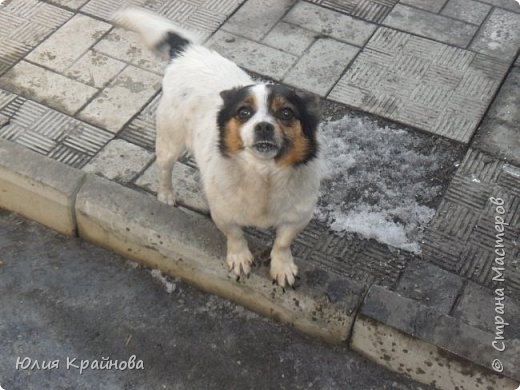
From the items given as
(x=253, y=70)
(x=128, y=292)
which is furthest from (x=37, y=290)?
(x=253, y=70)

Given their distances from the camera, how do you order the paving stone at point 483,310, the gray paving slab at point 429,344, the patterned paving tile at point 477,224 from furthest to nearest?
the patterned paving tile at point 477,224, the paving stone at point 483,310, the gray paving slab at point 429,344

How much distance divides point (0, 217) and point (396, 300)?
2.73 m

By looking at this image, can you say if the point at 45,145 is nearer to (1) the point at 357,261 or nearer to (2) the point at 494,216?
(1) the point at 357,261

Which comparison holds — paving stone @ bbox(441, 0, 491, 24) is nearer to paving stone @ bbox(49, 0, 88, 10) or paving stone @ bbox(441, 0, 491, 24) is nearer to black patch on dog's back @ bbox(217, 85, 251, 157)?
paving stone @ bbox(49, 0, 88, 10)

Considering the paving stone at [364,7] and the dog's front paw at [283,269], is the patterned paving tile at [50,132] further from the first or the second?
the paving stone at [364,7]

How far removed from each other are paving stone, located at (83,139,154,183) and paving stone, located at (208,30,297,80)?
133 centimetres

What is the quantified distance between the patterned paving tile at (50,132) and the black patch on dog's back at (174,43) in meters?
1.12

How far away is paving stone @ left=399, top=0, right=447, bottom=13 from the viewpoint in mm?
6383

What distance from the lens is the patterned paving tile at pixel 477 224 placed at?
4422 millimetres

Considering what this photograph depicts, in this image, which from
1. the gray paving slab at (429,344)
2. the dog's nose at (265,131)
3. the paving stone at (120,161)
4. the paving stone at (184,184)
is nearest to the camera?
the dog's nose at (265,131)

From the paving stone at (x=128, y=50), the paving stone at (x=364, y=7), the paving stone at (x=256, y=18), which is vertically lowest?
the paving stone at (x=128, y=50)

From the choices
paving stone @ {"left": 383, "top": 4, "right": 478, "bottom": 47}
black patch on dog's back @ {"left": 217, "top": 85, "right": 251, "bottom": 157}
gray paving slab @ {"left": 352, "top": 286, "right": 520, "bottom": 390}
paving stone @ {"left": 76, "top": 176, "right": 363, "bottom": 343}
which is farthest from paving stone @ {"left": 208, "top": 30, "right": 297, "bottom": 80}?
gray paving slab @ {"left": 352, "top": 286, "right": 520, "bottom": 390}

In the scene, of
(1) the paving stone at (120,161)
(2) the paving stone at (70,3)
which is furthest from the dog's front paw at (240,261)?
(2) the paving stone at (70,3)

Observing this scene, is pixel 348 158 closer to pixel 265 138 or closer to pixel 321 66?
pixel 321 66
